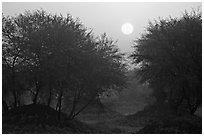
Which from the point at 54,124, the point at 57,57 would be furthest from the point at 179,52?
the point at 54,124

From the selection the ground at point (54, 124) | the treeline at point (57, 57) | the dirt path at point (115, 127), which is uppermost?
the treeline at point (57, 57)

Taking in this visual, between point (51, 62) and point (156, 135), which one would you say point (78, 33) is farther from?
point (156, 135)

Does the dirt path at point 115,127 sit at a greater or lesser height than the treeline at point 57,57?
lesser

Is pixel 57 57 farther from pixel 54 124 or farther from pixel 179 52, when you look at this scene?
pixel 179 52

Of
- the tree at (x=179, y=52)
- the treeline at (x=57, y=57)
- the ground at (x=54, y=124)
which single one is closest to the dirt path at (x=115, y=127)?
the ground at (x=54, y=124)

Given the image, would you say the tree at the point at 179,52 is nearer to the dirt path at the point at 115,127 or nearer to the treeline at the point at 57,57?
the treeline at the point at 57,57

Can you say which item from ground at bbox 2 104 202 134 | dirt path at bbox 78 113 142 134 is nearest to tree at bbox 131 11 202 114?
ground at bbox 2 104 202 134

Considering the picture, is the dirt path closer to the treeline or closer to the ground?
the ground

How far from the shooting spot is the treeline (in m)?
25.4

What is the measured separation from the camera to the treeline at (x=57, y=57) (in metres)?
25.4

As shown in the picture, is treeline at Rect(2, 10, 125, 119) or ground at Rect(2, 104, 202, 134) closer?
ground at Rect(2, 104, 202, 134)

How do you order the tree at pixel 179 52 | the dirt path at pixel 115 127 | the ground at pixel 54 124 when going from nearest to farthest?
1. the ground at pixel 54 124
2. the tree at pixel 179 52
3. the dirt path at pixel 115 127

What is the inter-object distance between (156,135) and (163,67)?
26.2 ft

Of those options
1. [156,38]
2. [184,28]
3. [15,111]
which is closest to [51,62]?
[15,111]
